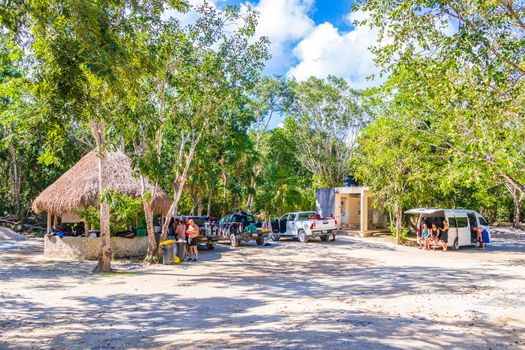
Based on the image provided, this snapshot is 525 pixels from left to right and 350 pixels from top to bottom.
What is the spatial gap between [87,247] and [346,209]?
65.4 ft

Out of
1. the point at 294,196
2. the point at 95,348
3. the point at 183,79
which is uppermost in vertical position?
the point at 183,79

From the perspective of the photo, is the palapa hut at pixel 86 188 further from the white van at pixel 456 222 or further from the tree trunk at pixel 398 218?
the white van at pixel 456 222

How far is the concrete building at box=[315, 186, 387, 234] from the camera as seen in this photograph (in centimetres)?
3017

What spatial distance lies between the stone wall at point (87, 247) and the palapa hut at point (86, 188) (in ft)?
4.08

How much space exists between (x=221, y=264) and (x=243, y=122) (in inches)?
501

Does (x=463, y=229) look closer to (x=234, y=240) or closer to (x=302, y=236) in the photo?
(x=302, y=236)

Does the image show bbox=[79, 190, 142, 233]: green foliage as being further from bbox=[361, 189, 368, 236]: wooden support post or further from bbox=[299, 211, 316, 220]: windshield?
bbox=[361, 189, 368, 236]: wooden support post

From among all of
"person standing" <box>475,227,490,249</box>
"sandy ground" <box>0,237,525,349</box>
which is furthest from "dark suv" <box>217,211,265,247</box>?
"person standing" <box>475,227,490,249</box>

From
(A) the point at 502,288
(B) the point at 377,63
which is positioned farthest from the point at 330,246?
(B) the point at 377,63

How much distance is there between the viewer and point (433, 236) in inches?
807

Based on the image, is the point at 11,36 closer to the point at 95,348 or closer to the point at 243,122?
the point at 95,348

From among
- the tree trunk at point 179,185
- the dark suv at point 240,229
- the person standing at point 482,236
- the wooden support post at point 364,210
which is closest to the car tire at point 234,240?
the dark suv at point 240,229

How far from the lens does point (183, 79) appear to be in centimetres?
1438

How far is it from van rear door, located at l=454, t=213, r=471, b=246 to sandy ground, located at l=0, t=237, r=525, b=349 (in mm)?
4424
